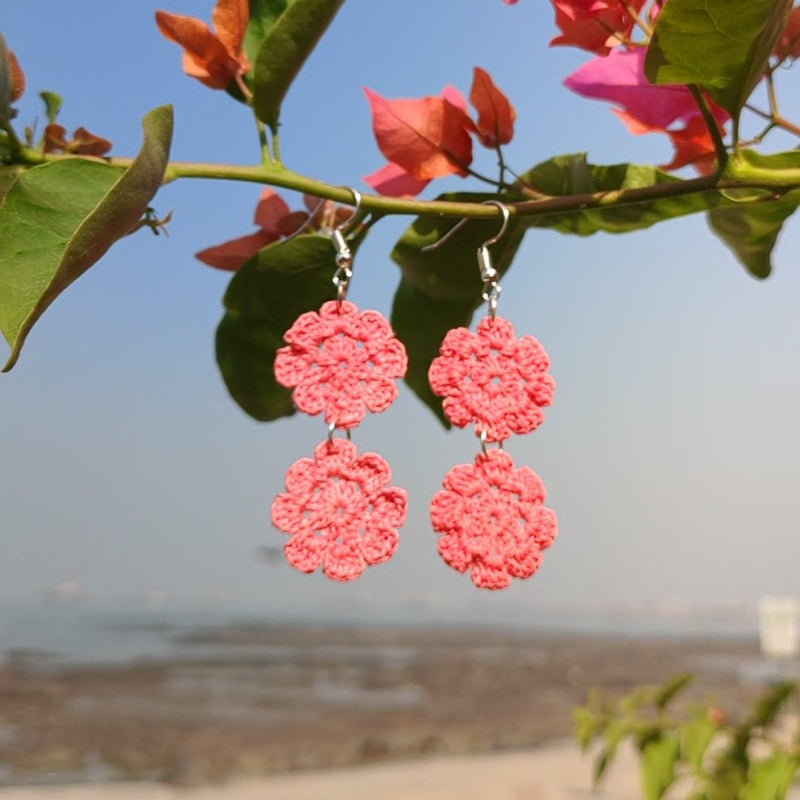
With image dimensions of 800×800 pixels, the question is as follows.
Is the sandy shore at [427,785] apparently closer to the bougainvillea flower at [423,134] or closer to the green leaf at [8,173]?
the bougainvillea flower at [423,134]

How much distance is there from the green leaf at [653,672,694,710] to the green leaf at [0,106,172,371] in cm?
75

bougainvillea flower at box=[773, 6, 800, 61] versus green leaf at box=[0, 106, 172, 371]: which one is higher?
bougainvillea flower at box=[773, 6, 800, 61]

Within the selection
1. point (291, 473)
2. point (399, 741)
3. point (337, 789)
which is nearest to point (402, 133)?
point (291, 473)

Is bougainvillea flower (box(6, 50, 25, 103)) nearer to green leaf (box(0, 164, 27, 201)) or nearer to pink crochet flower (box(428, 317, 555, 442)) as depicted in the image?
green leaf (box(0, 164, 27, 201))

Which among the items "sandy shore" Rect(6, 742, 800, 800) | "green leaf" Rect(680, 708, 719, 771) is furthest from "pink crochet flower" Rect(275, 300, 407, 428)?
"sandy shore" Rect(6, 742, 800, 800)

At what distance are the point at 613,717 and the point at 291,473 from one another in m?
0.78

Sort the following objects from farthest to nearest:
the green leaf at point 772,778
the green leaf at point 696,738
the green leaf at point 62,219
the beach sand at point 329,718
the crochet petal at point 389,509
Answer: the beach sand at point 329,718 < the green leaf at point 696,738 < the green leaf at point 772,778 < the crochet petal at point 389,509 < the green leaf at point 62,219

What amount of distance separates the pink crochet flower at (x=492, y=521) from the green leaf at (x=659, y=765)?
503 millimetres

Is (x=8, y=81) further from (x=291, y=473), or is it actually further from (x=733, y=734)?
(x=733, y=734)

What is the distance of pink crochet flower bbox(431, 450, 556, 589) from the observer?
36 centimetres

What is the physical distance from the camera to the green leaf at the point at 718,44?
11.6 inches

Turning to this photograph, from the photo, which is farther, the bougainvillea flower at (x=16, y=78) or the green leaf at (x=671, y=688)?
the green leaf at (x=671, y=688)

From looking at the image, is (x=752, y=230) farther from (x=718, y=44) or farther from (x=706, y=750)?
(x=706, y=750)

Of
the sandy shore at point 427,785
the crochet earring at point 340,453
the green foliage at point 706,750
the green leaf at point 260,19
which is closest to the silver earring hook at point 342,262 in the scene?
the crochet earring at point 340,453
